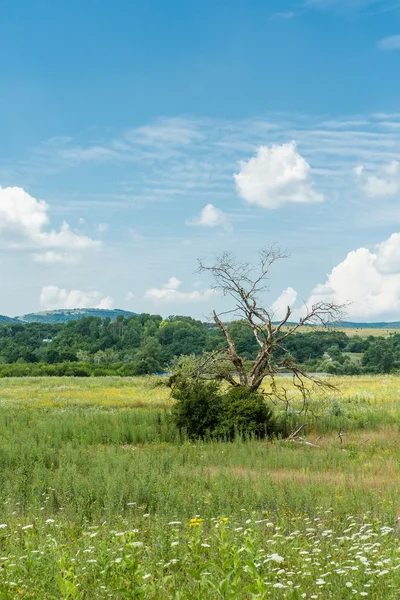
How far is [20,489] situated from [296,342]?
268ft

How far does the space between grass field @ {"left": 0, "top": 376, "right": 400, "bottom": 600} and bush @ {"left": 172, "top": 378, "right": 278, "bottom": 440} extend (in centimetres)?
111

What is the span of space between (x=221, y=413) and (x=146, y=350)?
57740 millimetres

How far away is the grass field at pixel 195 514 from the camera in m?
6.44

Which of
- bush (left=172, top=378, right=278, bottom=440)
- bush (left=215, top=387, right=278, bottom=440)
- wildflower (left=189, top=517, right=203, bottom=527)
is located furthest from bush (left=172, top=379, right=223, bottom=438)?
wildflower (left=189, top=517, right=203, bottom=527)

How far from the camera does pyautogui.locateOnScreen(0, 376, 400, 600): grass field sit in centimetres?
644

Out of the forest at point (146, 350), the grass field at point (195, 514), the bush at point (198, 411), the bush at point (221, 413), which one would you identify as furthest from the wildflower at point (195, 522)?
the forest at point (146, 350)

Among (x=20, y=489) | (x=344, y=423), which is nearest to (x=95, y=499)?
(x=20, y=489)

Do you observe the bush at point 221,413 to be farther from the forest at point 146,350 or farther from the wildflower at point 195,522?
the forest at point 146,350

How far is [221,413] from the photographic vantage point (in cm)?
2492

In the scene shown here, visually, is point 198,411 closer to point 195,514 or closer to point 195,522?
point 195,514

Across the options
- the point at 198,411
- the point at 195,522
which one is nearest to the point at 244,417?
the point at 198,411

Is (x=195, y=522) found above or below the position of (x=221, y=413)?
above

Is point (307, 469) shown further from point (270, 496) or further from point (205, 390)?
point (205, 390)

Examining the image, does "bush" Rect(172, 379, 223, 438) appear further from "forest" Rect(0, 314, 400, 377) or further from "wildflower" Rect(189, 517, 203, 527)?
"forest" Rect(0, 314, 400, 377)
